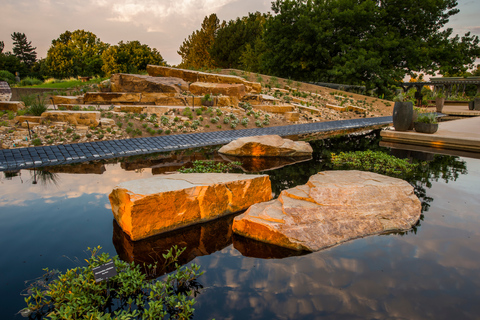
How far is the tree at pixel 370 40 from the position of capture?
22.6 metres

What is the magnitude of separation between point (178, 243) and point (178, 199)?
20.6 inches

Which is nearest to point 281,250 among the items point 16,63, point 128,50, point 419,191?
point 419,191

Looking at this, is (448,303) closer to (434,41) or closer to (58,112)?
(58,112)

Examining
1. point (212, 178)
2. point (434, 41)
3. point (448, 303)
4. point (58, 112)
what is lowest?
point (448, 303)

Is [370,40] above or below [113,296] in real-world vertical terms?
above

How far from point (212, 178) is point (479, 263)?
3.14 metres

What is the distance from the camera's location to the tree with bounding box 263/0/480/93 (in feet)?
74.3

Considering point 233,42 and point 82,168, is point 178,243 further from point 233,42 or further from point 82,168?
point 233,42

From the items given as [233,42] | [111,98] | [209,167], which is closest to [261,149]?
[209,167]

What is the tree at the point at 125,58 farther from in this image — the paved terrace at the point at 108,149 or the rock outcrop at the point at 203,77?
the paved terrace at the point at 108,149

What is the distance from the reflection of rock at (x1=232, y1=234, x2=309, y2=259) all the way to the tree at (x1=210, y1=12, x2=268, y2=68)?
119 feet

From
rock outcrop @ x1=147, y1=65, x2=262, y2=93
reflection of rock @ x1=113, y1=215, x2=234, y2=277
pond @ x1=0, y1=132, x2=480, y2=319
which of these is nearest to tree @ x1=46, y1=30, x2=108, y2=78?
rock outcrop @ x1=147, y1=65, x2=262, y2=93

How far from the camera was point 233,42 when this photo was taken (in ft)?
124

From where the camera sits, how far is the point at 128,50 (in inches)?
1432
